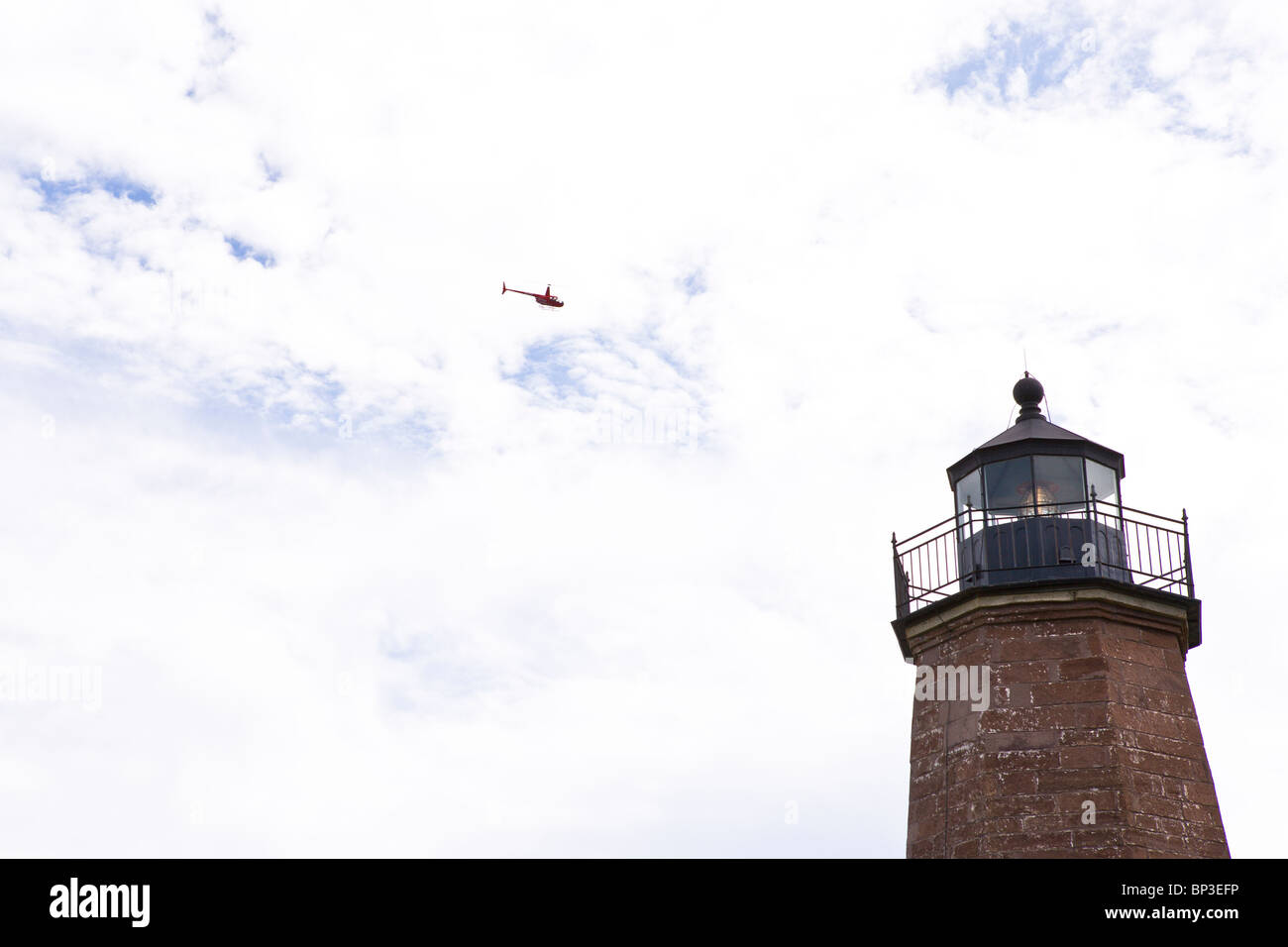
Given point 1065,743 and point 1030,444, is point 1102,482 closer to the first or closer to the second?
point 1030,444

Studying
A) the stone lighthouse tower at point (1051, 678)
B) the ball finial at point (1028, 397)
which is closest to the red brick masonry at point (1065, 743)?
the stone lighthouse tower at point (1051, 678)

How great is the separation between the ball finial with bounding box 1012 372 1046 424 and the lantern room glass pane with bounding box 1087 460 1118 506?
1327 mm

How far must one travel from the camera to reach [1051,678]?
58.1 feet


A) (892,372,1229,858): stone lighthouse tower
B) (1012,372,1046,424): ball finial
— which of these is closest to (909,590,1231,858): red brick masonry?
(892,372,1229,858): stone lighthouse tower

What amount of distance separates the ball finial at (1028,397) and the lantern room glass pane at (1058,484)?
1208 millimetres

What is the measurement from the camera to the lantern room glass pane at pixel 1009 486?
19219mm

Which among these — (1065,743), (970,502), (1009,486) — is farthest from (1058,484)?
(1065,743)

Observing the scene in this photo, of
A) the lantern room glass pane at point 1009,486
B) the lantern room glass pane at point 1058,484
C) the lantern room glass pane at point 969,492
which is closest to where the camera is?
the lantern room glass pane at point 1058,484

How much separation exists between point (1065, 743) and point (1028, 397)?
569 centimetres

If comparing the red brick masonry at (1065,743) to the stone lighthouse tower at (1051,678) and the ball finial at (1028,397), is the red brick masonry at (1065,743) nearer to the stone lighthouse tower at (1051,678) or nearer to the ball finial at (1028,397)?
the stone lighthouse tower at (1051,678)
